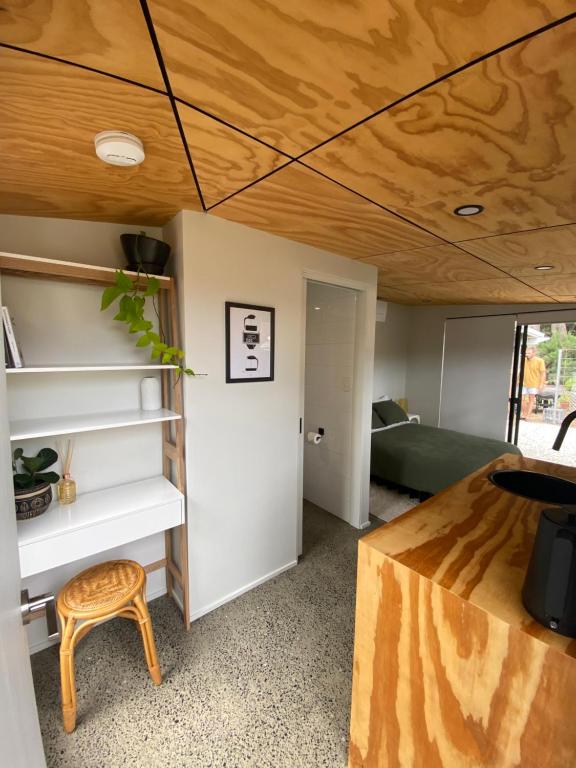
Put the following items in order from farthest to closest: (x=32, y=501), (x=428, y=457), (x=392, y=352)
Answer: (x=392, y=352) < (x=428, y=457) < (x=32, y=501)

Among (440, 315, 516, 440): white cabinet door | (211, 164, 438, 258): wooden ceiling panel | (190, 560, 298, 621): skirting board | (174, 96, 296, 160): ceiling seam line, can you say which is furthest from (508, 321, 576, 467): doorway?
(174, 96, 296, 160): ceiling seam line

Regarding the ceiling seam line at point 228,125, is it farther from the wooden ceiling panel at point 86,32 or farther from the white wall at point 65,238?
the white wall at point 65,238

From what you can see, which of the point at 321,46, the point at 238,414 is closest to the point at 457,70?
the point at 321,46

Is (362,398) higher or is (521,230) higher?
(521,230)

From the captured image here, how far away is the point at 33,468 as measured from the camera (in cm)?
157

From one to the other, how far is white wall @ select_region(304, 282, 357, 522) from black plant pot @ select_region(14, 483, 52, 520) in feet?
7.34

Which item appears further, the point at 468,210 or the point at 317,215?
the point at 317,215

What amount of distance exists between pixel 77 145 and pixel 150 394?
1.18 m

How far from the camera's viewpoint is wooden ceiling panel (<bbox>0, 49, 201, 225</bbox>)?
32.1 inches

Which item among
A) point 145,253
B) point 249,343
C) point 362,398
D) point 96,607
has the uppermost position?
point 145,253

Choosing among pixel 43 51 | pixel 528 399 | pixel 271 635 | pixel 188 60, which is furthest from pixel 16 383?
pixel 528 399

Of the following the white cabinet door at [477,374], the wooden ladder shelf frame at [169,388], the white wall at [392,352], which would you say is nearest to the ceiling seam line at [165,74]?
the wooden ladder shelf frame at [169,388]

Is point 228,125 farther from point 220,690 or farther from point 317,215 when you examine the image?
point 220,690

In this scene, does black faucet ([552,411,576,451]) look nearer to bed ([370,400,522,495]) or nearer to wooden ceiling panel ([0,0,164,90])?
wooden ceiling panel ([0,0,164,90])
